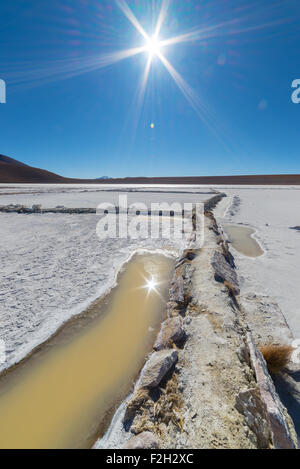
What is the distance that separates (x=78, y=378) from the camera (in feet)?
7.67

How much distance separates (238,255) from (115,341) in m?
4.74

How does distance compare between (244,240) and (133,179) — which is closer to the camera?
(244,240)

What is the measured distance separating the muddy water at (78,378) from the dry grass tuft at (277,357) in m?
1.50

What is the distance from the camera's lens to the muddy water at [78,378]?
1.84 metres

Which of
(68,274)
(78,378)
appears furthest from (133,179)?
(78,378)

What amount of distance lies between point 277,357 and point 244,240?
5938 millimetres

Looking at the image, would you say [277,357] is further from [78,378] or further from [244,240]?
[244,240]

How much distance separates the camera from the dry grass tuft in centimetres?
242

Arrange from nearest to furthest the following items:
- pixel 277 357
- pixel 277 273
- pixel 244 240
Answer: pixel 277 357
pixel 277 273
pixel 244 240

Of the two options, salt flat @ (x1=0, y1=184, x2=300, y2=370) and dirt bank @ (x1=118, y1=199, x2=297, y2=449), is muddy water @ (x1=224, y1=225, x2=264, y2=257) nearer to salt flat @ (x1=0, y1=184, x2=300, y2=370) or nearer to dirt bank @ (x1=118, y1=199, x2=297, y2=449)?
salt flat @ (x1=0, y1=184, x2=300, y2=370)

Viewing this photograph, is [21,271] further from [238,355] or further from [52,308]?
[238,355]

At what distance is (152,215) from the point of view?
12688mm

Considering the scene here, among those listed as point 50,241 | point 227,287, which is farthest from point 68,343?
point 50,241

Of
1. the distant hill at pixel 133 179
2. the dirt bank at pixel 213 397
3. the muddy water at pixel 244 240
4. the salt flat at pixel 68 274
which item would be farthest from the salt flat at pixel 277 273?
the distant hill at pixel 133 179
